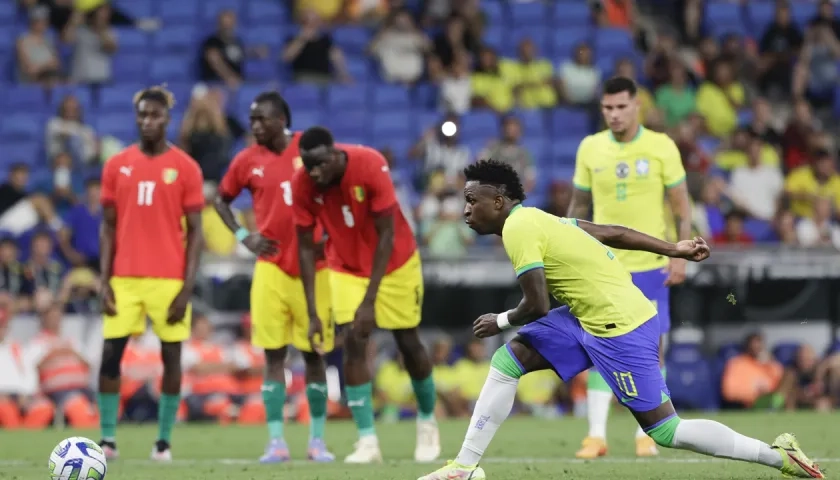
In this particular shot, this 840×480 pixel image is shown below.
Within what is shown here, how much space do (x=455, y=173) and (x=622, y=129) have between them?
8122 millimetres

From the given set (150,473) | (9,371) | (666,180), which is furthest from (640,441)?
(9,371)

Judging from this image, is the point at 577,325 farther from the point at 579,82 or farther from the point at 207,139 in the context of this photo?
the point at 579,82

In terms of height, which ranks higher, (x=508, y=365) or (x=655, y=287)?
(x=655, y=287)

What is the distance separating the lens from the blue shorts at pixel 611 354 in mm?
7570

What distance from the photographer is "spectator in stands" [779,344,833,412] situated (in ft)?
51.4

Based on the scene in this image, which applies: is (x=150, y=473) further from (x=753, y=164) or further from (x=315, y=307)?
(x=753, y=164)

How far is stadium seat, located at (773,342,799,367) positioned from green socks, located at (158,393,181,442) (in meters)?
7.79

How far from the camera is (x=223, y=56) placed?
2038cm

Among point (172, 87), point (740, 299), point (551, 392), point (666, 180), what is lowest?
point (551, 392)

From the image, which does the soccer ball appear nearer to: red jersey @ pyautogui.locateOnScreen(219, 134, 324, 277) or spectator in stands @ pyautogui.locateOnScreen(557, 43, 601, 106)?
red jersey @ pyautogui.locateOnScreen(219, 134, 324, 277)

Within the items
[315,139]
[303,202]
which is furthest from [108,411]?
[315,139]

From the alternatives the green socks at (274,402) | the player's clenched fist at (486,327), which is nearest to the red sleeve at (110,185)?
the green socks at (274,402)

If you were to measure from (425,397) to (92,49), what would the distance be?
472 inches

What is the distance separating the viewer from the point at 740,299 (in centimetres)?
1584
